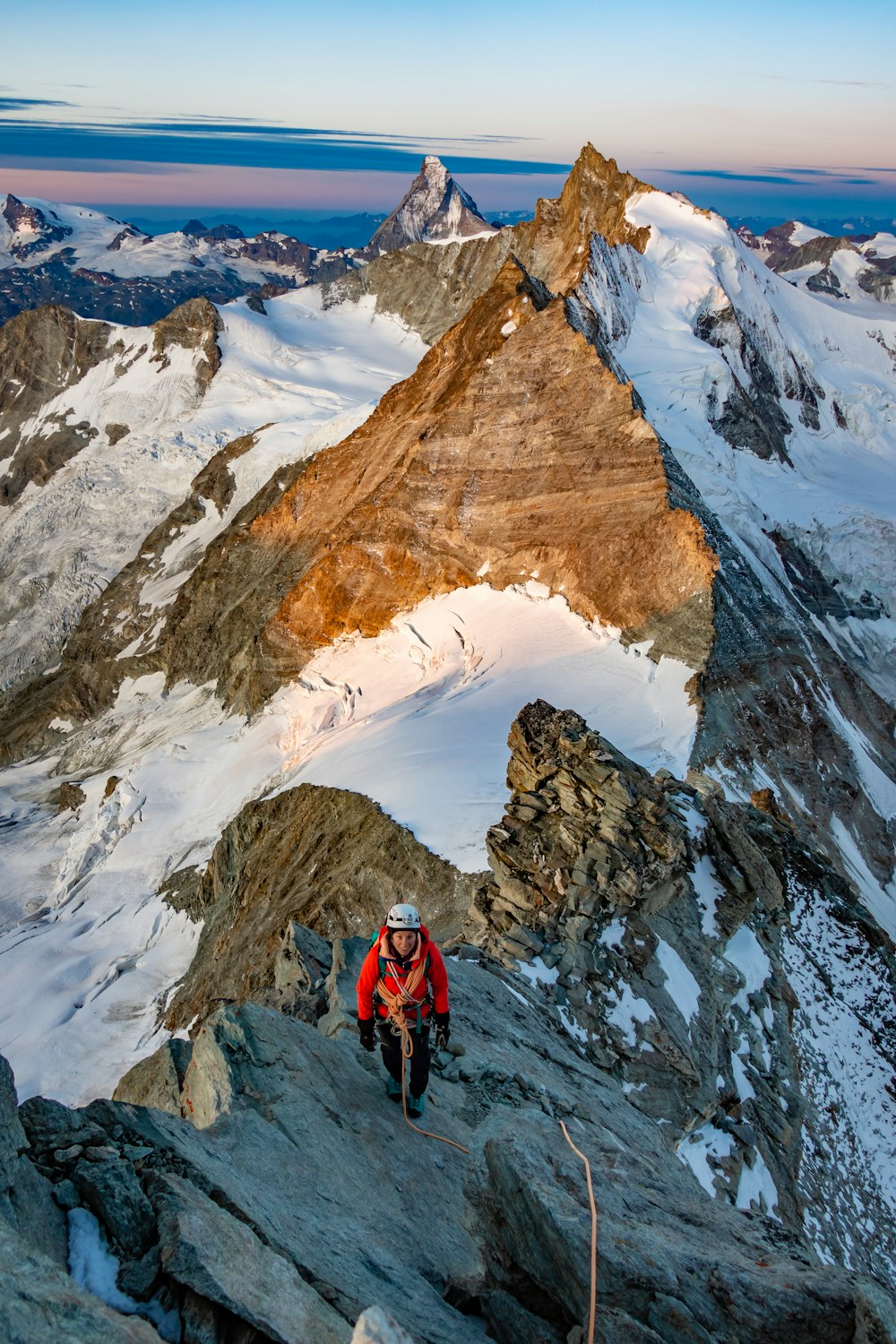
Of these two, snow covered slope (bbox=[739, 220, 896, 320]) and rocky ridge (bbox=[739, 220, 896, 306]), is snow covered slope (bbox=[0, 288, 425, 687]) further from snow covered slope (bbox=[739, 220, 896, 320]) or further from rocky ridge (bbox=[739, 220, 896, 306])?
rocky ridge (bbox=[739, 220, 896, 306])

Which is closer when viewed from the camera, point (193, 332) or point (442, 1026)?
point (442, 1026)

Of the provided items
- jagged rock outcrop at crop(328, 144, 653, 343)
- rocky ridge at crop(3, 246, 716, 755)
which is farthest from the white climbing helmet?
jagged rock outcrop at crop(328, 144, 653, 343)

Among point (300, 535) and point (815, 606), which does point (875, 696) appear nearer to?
point (815, 606)

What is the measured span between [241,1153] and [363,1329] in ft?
10.0

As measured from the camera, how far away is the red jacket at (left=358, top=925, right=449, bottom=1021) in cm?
916

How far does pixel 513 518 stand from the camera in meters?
39.6

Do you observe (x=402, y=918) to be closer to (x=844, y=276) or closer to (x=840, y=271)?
(x=844, y=276)

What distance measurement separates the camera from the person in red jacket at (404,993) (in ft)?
29.9

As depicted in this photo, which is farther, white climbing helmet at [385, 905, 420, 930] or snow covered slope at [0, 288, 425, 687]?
snow covered slope at [0, 288, 425, 687]

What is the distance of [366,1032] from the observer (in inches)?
374

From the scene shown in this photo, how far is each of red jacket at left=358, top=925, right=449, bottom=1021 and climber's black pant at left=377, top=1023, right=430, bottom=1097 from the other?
0.61 feet

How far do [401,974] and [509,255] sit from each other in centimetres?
5803

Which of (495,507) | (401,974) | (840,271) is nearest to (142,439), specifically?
(495,507)

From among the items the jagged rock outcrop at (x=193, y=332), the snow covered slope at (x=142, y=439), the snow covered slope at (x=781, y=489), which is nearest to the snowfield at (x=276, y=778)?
the snow covered slope at (x=781, y=489)
